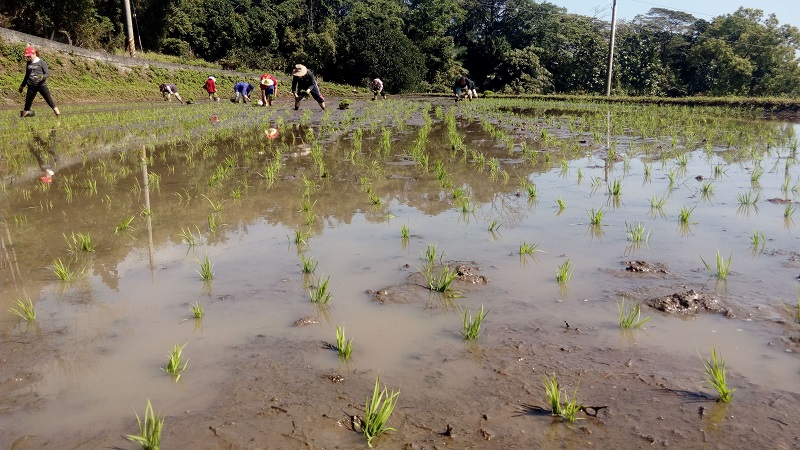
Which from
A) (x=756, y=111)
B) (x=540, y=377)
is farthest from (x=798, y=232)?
(x=756, y=111)

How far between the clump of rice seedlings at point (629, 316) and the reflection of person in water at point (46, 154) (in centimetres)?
514

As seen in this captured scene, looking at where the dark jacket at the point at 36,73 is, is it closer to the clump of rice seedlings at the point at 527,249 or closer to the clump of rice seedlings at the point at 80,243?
the clump of rice seedlings at the point at 80,243

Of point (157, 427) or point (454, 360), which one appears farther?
point (454, 360)

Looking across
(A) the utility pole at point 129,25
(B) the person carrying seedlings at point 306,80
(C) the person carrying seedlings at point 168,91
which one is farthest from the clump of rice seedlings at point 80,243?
(A) the utility pole at point 129,25

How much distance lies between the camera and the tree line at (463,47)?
33750 millimetres

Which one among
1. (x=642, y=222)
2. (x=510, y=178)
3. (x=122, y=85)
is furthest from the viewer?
(x=122, y=85)

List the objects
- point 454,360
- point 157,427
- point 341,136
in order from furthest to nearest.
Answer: point 341,136 → point 454,360 → point 157,427

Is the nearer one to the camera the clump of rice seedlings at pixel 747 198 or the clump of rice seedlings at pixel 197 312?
the clump of rice seedlings at pixel 197 312

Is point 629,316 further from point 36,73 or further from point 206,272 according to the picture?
point 36,73

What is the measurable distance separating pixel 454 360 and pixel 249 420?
2.45 ft

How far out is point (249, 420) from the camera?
5.48 ft

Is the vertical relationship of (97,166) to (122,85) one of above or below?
below

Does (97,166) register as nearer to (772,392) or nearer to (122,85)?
(772,392)

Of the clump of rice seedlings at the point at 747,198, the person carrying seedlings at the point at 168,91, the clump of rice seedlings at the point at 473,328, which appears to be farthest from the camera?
the person carrying seedlings at the point at 168,91
